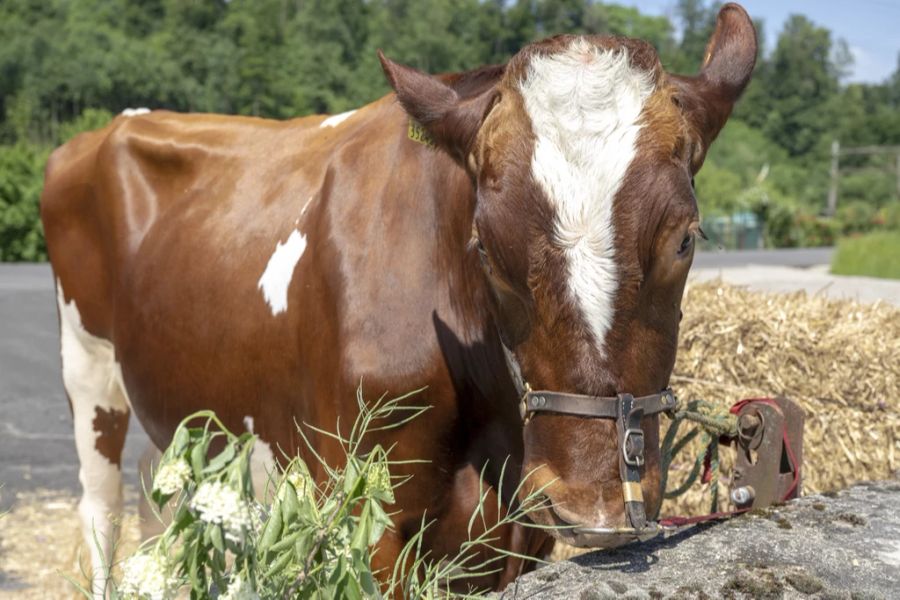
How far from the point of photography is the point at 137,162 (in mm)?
4824

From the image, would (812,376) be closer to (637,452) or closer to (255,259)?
(255,259)

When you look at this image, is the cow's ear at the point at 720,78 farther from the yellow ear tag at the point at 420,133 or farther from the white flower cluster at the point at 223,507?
the white flower cluster at the point at 223,507

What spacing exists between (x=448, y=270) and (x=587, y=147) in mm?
807

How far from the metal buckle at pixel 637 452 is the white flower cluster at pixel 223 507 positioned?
1.06 m

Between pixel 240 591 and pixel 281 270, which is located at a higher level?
pixel 281 270

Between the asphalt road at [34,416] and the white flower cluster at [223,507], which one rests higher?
the white flower cluster at [223,507]

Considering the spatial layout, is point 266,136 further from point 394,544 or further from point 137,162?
point 394,544

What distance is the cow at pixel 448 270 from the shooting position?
2311mm

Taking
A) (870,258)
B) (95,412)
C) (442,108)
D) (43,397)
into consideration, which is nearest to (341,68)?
(870,258)

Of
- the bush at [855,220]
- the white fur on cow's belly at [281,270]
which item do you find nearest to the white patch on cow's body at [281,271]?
the white fur on cow's belly at [281,270]

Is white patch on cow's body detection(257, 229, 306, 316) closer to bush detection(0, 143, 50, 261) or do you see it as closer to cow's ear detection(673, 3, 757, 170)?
cow's ear detection(673, 3, 757, 170)

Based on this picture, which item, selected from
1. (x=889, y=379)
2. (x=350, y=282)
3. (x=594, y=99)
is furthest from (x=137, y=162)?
(x=889, y=379)

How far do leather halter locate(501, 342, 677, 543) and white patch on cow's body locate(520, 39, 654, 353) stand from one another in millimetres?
127

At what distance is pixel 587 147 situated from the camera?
7.75 feet
